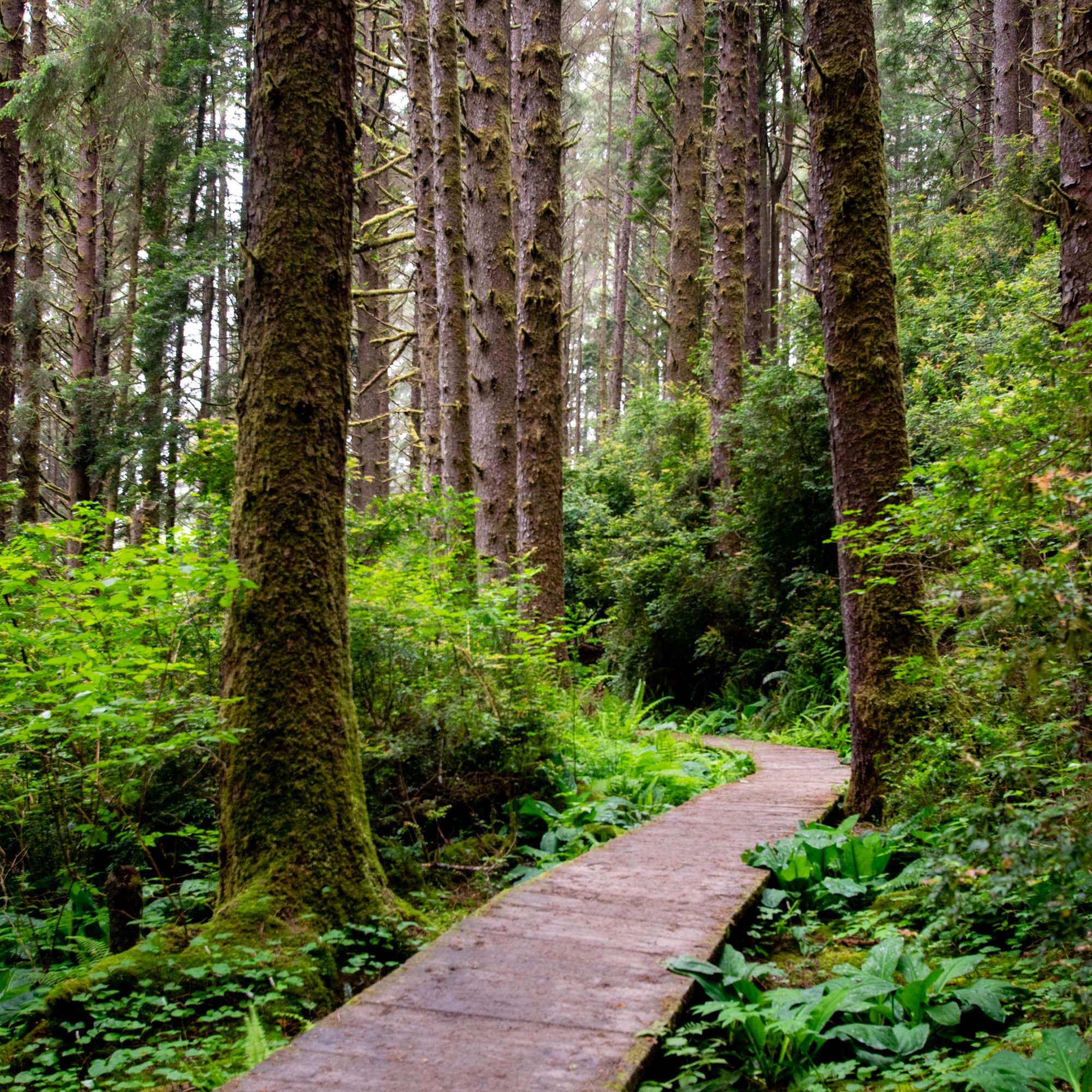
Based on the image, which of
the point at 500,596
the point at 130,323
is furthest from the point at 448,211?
the point at 130,323

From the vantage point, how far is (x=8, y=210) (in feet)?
44.6

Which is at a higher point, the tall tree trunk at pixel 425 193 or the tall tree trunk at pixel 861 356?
the tall tree trunk at pixel 425 193

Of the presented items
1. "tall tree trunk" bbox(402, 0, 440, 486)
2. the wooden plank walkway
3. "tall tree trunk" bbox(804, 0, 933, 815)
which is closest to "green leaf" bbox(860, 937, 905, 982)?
the wooden plank walkway

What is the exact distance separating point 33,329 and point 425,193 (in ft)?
32.6

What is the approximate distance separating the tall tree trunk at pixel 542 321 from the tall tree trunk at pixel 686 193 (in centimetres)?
733

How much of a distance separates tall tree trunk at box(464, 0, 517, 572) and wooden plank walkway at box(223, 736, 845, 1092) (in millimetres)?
6625

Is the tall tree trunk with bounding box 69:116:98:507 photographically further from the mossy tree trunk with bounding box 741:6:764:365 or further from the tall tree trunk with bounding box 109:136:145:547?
the mossy tree trunk with bounding box 741:6:764:365

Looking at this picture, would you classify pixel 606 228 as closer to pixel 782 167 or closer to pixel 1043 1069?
pixel 782 167

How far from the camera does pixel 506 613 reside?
6516 mm

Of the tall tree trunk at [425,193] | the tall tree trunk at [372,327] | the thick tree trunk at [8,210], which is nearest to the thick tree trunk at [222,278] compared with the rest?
the tall tree trunk at [372,327]

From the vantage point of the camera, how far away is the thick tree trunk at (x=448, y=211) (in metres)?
11.0

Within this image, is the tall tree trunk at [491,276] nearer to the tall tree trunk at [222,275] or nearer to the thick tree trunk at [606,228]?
the tall tree trunk at [222,275]

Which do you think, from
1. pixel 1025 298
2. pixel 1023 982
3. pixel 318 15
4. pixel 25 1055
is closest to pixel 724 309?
pixel 1025 298

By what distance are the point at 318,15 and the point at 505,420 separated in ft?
23.0
